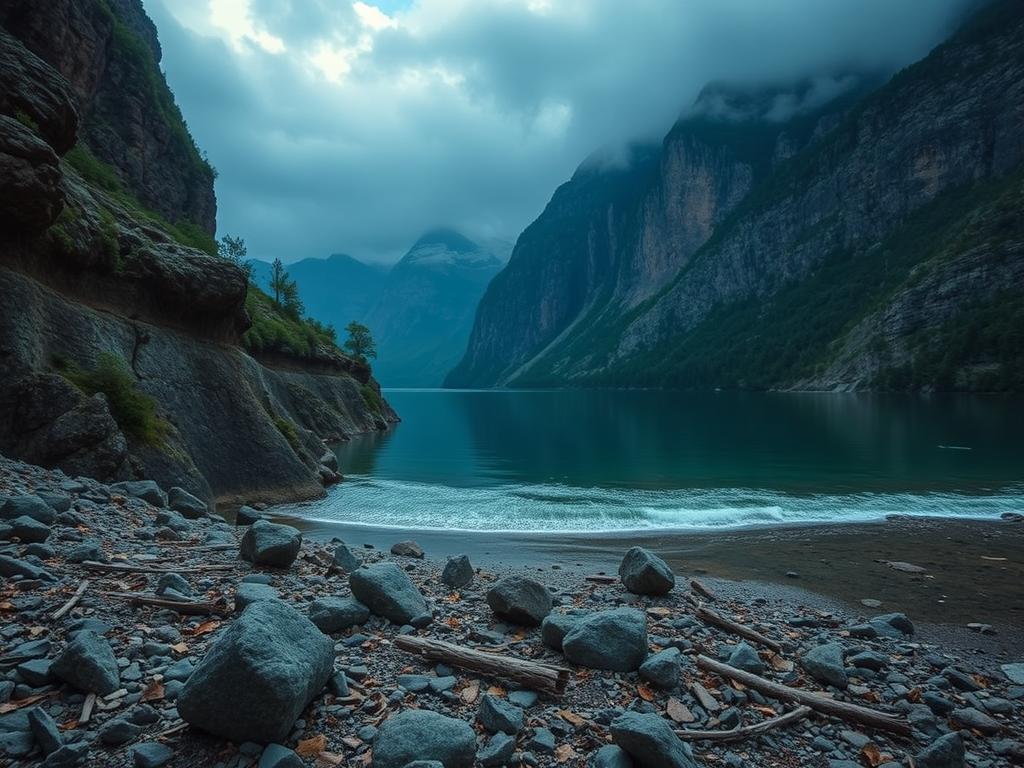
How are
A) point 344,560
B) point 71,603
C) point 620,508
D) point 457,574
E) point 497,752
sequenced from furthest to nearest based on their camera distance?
1. point 620,508
2. point 457,574
3. point 344,560
4. point 71,603
5. point 497,752

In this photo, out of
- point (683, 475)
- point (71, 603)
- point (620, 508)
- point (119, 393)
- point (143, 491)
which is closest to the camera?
point (71, 603)

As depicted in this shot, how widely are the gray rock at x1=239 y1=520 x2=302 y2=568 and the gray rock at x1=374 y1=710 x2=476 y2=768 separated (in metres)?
5.59

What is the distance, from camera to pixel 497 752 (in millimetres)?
5141

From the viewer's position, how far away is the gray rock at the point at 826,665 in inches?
289

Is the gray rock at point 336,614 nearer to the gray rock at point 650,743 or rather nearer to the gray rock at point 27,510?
the gray rock at point 650,743

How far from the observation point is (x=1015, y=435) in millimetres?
45312

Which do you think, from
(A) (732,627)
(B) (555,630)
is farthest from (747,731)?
(A) (732,627)

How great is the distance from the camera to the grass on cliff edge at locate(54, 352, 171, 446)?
17312 mm

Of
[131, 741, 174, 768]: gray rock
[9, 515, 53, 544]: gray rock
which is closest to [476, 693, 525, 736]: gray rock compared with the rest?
[131, 741, 174, 768]: gray rock

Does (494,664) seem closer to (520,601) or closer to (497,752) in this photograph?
(497,752)

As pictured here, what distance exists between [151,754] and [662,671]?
213 inches

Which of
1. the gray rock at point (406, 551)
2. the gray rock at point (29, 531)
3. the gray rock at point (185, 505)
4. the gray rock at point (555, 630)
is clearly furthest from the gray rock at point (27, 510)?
the gray rock at point (555, 630)

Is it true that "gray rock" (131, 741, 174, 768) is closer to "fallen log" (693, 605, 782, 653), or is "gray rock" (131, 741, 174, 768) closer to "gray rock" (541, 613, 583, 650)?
"gray rock" (541, 613, 583, 650)

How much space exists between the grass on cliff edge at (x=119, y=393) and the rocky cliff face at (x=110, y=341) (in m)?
0.05
